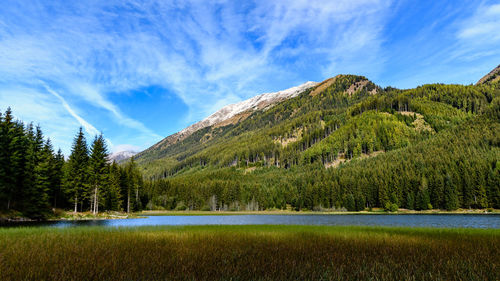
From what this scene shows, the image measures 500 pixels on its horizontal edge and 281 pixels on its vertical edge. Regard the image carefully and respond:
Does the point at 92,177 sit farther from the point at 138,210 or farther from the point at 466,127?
the point at 466,127

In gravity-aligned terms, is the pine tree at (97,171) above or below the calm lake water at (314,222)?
above

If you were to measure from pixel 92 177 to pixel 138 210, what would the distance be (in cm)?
3809

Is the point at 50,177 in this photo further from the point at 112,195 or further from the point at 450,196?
the point at 450,196

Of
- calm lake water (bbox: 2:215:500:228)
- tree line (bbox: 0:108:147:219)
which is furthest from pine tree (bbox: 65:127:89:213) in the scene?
calm lake water (bbox: 2:215:500:228)

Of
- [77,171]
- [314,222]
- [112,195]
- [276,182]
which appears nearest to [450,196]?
[314,222]

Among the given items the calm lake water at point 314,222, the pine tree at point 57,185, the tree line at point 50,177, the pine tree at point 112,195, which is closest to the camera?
the calm lake water at point 314,222

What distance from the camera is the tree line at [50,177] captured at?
42.8 meters

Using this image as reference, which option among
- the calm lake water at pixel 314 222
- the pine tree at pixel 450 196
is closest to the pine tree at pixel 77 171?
the calm lake water at pixel 314 222

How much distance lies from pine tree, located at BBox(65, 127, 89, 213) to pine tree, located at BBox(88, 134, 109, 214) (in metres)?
1.37

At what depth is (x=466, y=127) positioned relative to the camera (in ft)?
456

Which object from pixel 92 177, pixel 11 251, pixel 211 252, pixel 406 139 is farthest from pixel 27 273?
pixel 406 139

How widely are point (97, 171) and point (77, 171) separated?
385 centimetres

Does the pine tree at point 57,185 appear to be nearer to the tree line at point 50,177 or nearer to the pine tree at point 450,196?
the tree line at point 50,177

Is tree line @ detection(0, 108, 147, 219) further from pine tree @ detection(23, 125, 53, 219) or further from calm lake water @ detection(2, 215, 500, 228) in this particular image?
calm lake water @ detection(2, 215, 500, 228)
